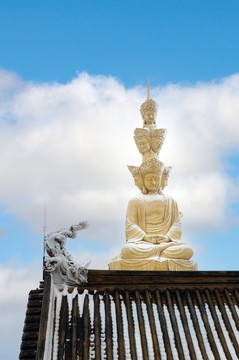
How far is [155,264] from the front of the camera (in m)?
9.82

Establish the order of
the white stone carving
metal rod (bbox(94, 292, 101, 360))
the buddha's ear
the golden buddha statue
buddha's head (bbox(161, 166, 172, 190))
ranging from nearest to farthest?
metal rod (bbox(94, 292, 101, 360)) < the white stone carving < the golden buddha statue < the buddha's ear < buddha's head (bbox(161, 166, 172, 190))

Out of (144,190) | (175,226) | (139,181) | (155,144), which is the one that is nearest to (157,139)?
(155,144)

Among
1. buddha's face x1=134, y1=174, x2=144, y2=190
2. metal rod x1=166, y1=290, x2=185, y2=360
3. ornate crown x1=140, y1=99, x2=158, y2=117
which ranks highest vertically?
ornate crown x1=140, y1=99, x2=158, y2=117

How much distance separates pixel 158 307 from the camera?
18.7 feet

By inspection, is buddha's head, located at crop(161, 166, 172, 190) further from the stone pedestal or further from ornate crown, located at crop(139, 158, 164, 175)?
the stone pedestal

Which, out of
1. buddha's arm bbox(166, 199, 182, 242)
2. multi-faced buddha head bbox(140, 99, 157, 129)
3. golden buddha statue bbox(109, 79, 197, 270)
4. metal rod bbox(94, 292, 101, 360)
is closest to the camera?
metal rod bbox(94, 292, 101, 360)

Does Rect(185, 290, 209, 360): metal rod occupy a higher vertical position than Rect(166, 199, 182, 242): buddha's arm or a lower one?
lower

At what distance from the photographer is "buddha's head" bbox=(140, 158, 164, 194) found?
11.8 metres

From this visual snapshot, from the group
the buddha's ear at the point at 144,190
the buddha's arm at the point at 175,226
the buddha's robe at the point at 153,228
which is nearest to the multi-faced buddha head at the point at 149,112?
the buddha's ear at the point at 144,190

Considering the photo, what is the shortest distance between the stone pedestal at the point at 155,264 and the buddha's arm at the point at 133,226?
33.7 inches

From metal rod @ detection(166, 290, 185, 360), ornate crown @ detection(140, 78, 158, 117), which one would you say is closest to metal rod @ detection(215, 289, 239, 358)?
metal rod @ detection(166, 290, 185, 360)

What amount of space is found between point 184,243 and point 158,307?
496 cm

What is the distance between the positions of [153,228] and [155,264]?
5.06 feet

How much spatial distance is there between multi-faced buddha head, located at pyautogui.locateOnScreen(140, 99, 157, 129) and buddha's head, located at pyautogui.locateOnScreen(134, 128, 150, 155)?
43 centimetres
